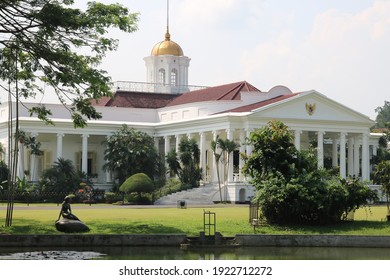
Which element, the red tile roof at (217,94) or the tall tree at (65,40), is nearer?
the tall tree at (65,40)

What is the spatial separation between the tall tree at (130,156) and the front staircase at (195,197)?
5679 millimetres

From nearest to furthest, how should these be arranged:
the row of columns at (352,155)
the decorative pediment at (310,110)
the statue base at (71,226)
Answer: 1. the statue base at (71,226)
2. the decorative pediment at (310,110)
3. the row of columns at (352,155)

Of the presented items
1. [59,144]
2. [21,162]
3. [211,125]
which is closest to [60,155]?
[59,144]

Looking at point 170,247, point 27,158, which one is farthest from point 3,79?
point 27,158

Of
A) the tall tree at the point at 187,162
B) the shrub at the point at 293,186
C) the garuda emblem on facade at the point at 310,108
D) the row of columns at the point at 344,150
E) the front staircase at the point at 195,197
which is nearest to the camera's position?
the shrub at the point at 293,186

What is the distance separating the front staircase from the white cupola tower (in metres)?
23.0

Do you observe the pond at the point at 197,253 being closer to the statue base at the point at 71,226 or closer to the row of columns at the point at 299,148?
the statue base at the point at 71,226

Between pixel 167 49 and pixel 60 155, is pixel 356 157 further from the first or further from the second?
pixel 60 155

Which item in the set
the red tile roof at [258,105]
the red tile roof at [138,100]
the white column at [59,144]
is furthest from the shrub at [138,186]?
the red tile roof at [138,100]

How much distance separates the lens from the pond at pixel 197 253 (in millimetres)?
30906

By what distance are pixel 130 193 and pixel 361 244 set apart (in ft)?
119

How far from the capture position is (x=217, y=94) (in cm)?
8431

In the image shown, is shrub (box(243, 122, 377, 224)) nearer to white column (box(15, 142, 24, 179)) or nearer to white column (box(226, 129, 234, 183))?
white column (box(226, 129, 234, 183))

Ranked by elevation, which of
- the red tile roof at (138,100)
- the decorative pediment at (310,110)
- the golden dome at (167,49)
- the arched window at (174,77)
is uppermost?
the golden dome at (167,49)
